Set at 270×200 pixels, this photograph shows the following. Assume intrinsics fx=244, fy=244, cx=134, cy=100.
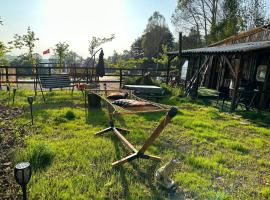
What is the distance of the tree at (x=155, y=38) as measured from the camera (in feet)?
138

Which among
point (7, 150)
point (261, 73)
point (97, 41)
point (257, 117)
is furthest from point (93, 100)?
point (97, 41)

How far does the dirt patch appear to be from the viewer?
2.77 meters

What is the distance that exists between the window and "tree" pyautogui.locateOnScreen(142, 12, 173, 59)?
32.0 metres

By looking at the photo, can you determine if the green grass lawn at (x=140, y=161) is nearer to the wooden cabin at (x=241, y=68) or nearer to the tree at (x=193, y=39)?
the wooden cabin at (x=241, y=68)

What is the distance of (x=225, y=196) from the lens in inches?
109

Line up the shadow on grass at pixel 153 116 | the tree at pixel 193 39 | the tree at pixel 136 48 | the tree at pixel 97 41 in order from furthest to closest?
the tree at pixel 136 48 < the tree at pixel 193 39 < the tree at pixel 97 41 < the shadow on grass at pixel 153 116

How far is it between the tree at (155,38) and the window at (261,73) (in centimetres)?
3197

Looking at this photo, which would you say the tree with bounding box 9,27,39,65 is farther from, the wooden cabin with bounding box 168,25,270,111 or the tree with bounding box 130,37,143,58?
the tree with bounding box 130,37,143,58

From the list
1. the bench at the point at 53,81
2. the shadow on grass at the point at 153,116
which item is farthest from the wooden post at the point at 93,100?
the bench at the point at 53,81

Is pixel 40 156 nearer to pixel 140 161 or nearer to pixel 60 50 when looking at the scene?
pixel 140 161

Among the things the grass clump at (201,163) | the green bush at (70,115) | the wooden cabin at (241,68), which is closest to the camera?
the grass clump at (201,163)

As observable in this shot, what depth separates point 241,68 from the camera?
8.02 m

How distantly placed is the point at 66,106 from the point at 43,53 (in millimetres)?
13372

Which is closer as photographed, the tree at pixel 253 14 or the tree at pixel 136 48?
the tree at pixel 253 14
